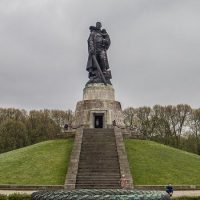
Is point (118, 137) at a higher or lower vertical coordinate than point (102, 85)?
lower

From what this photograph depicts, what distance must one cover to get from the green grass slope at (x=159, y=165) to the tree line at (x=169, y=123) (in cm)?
2812

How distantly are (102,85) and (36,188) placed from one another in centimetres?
1881

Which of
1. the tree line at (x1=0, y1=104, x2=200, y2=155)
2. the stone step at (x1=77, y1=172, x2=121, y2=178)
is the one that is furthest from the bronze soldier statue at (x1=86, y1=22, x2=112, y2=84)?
the tree line at (x1=0, y1=104, x2=200, y2=155)

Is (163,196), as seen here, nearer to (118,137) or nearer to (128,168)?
(128,168)

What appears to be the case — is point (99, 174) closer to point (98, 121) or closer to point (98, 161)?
point (98, 161)

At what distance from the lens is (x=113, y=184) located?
2708cm

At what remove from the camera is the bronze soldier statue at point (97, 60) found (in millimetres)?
43531

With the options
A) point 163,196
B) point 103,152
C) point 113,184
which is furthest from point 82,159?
point 163,196

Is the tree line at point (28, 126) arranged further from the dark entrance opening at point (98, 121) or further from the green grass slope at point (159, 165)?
the green grass slope at point (159, 165)

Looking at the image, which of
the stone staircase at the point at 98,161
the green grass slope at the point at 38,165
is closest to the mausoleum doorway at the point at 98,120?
the green grass slope at the point at 38,165

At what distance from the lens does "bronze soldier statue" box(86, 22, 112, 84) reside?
4353 cm

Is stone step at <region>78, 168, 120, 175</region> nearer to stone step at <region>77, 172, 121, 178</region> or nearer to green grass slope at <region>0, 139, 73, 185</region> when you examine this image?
stone step at <region>77, 172, 121, 178</region>

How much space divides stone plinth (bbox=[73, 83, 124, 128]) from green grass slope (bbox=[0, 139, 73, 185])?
15.5 ft

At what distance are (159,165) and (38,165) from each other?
9482 mm
